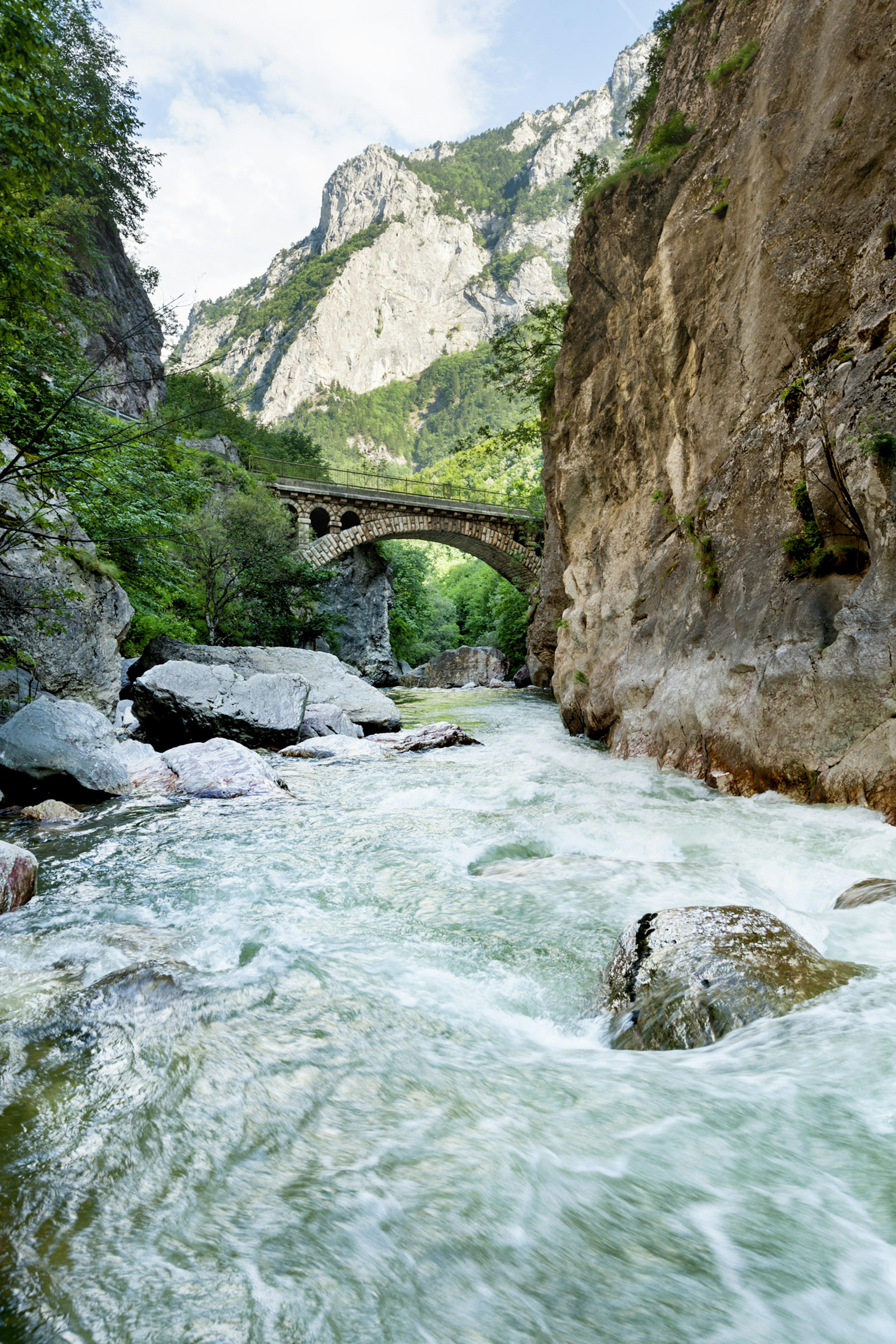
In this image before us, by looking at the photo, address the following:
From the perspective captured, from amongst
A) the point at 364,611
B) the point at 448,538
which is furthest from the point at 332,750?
the point at 448,538

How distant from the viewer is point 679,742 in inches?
327

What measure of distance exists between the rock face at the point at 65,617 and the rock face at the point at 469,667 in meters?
24.2

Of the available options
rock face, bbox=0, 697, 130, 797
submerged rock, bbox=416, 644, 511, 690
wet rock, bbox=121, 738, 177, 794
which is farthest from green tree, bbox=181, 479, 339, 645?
rock face, bbox=0, 697, 130, 797

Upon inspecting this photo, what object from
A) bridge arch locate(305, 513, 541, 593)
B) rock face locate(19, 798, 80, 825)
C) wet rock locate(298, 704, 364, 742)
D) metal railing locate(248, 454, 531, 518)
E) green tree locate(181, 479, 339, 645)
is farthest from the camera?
bridge arch locate(305, 513, 541, 593)

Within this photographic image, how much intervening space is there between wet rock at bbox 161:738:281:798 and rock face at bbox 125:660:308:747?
5.17 ft

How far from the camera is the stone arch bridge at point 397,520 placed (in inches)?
1287

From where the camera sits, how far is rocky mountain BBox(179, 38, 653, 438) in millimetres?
118062

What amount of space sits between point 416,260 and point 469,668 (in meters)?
131

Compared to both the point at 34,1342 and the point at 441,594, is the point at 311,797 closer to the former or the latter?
the point at 34,1342

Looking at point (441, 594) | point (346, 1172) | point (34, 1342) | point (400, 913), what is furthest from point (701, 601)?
point (441, 594)

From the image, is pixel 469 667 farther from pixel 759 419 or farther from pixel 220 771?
pixel 759 419

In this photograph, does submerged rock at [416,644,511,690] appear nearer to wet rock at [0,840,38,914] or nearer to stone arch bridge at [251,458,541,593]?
stone arch bridge at [251,458,541,593]

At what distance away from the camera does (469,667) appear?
3428 cm

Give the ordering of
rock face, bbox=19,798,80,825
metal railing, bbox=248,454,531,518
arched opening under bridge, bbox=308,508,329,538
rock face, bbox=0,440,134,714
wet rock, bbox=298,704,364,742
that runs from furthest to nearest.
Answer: arched opening under bridge, bbox=308,508,329,538, metal railing, bbox=248,454,531,518, wet rock, bbox=298,704,364,742, rock face, bbox=0,440,134,714, rock face, bbox=19,798,80,825
